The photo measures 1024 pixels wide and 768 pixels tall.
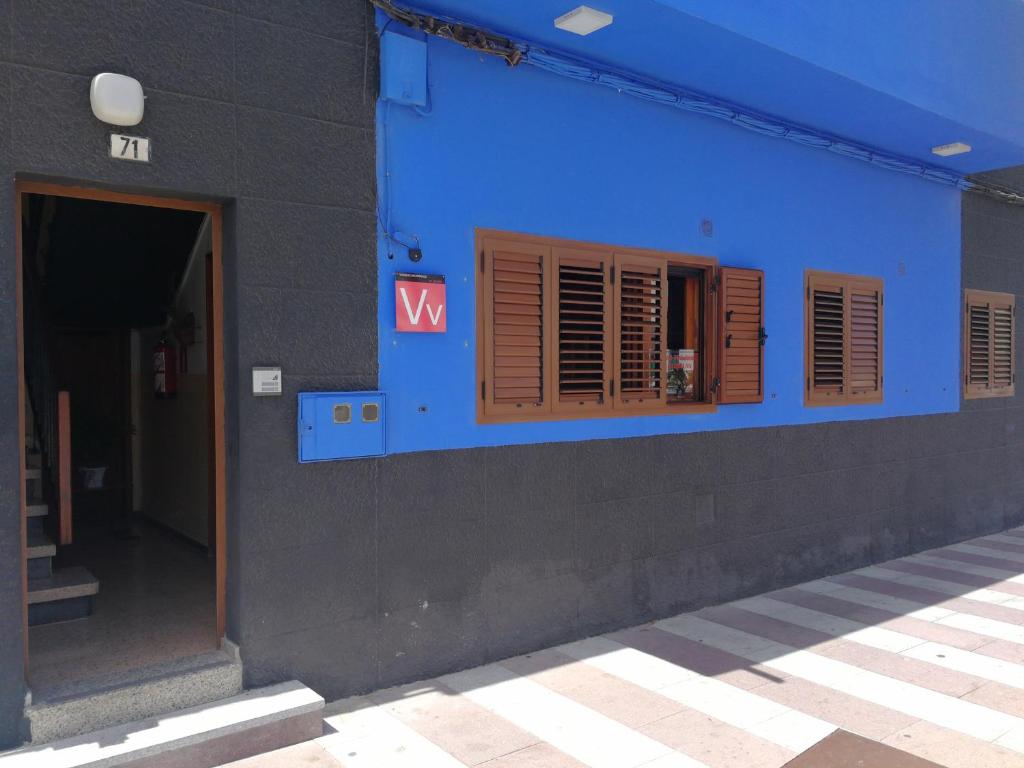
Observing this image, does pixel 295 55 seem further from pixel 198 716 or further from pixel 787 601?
pixel 787 601

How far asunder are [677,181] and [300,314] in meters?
2.99

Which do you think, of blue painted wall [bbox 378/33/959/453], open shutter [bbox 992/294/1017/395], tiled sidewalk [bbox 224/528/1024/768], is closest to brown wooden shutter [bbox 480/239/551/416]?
blue painted wall [bbox 378/33/959/453]

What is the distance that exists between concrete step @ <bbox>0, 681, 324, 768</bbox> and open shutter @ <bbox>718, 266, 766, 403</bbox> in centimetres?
367

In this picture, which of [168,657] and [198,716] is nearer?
[198,716]

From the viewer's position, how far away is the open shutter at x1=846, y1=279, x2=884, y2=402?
6959mm

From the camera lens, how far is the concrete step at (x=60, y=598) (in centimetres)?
418

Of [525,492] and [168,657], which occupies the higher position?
[525,492]

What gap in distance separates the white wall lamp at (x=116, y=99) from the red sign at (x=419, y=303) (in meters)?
1.43

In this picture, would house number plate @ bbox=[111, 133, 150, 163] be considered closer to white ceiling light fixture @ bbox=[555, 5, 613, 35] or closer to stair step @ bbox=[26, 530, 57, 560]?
stair step @ bbox=[26, 530, 57, 560]

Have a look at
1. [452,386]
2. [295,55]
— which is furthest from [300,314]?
[295,55]

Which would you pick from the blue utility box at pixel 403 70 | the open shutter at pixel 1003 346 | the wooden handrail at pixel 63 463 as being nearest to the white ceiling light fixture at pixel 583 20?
the blue utility box at pixel 403 70

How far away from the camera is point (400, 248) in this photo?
13.9 feet

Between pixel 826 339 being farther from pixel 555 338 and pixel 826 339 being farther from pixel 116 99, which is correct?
pixel 116 99

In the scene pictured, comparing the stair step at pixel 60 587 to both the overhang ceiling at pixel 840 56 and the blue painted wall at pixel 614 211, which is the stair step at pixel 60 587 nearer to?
the blue painted wall at pixel 614 211
